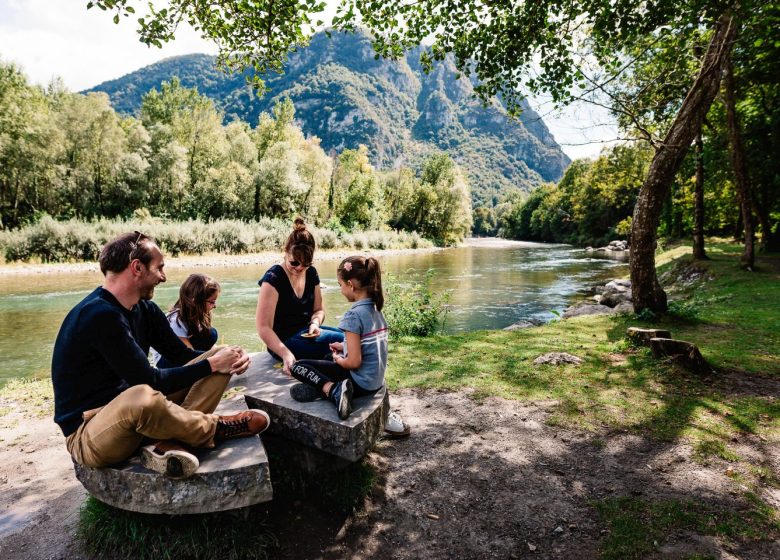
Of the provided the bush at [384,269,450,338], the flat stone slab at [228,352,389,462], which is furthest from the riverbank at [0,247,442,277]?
the flat stone slab at [228,352,389,462]

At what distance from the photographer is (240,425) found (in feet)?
9.46

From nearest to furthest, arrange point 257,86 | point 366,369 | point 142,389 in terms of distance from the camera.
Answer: point 142,389 < point 366,369 < point 257,86

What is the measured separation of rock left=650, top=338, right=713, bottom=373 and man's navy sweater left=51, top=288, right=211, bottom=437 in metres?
6.02

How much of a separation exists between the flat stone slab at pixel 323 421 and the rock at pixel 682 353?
4444 mm

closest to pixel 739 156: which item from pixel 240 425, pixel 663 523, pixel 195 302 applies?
pixel 663 523

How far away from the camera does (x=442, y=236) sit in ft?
190

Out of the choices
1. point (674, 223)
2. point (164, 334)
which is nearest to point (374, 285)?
point (164, 334)

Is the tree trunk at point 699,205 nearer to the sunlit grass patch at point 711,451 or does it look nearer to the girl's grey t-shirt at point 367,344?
the sunlit grass patch at point 711,451

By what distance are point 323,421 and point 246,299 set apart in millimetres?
14553

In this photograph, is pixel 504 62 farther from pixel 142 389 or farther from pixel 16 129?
pixel 16 129

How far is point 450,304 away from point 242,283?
11211 mm

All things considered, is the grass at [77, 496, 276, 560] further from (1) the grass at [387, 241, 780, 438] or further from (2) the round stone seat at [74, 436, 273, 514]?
(1) the grass at [387, 241, 780, 438]

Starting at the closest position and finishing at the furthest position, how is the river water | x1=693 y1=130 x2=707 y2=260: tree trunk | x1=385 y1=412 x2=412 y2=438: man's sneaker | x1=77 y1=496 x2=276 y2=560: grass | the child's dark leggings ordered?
x1=77 y1=496 x2=276 y2=560: grass, the child's dark leggings, x1=385 y1=412 x2=412 y2=438: man's sneaker, the river water, x1=693 y1=130 x2=707 y2=260: tree trunk

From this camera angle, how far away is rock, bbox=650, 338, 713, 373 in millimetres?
5531
